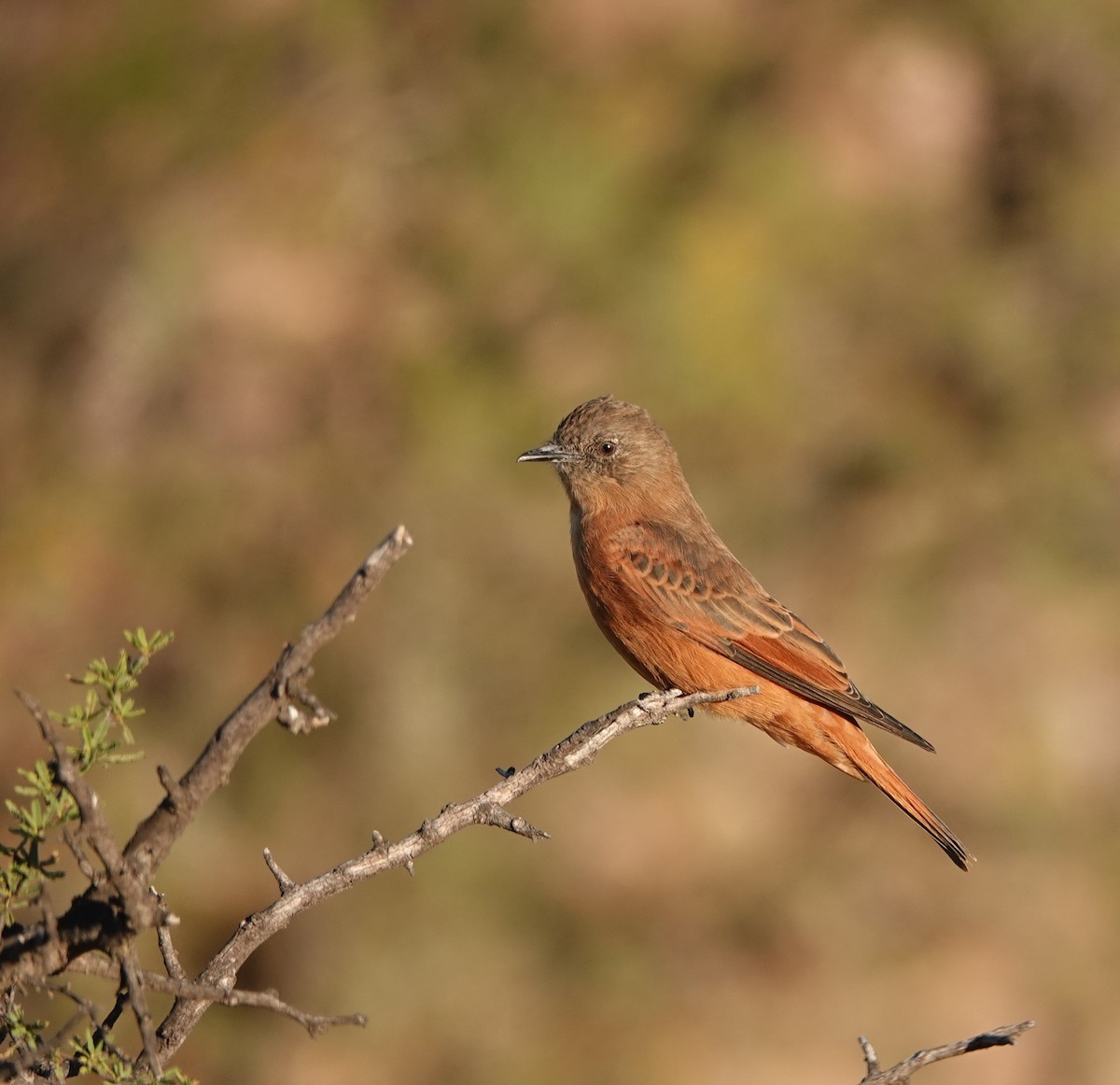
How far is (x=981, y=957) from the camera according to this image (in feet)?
26.3

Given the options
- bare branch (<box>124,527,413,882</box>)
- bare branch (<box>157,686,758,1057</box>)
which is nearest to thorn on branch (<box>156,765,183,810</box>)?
bare branch (<box>124,527,413,882</box>)

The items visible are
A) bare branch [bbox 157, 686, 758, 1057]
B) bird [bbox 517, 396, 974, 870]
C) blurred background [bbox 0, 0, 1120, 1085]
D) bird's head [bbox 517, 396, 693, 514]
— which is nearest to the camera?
bare branch [bbox 157, 686, 758, 1057]

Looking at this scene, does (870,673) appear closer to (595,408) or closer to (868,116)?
(595,408)

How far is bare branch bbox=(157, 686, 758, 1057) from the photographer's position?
2746 millimetres

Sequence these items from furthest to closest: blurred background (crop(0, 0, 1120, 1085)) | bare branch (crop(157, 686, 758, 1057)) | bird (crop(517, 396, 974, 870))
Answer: blurred background (crop(0, 0, 1120, 1085))
bird (crop(517, 396, 974, 870))
bare branch (crop(157, 686, 758, 1057))

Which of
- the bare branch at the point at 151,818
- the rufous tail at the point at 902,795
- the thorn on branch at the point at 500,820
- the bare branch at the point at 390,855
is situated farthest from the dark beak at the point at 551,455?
the bare branch at the point at 151,818

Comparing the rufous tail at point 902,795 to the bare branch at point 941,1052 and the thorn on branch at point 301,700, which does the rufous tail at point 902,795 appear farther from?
the thorn on branch at point 301,700

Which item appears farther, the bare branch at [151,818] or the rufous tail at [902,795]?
the rufous tail at [902,795]

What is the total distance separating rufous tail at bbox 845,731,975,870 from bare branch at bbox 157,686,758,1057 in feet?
5.42

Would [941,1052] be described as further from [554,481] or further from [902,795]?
[554,481]

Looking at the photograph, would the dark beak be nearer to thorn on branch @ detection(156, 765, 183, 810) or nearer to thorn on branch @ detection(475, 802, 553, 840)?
thorn on branch @ detection(475, 802, 553, 840)

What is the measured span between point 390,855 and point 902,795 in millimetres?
2695

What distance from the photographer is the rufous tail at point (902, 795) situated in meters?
5.12

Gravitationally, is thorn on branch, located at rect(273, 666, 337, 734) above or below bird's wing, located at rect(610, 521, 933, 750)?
below
